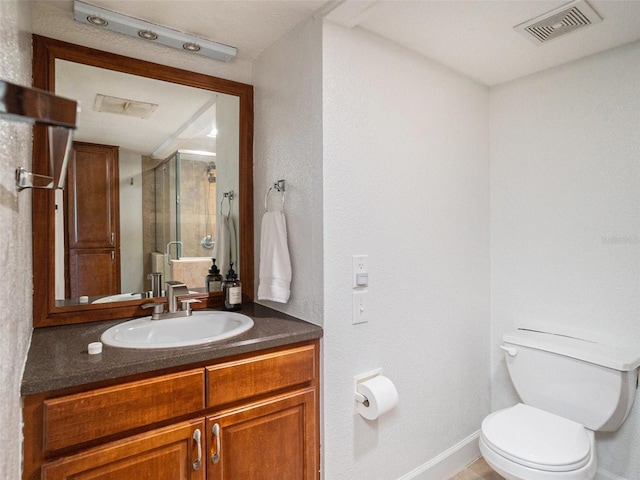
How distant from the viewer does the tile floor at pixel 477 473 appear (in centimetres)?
198

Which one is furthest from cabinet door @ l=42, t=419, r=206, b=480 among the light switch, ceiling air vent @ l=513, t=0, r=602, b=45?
ceiling air vent @ l=513, t=0, r=602, b=45

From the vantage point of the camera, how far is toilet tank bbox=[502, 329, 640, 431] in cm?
162

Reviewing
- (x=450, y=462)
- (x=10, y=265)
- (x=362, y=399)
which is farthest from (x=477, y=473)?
(x=10, y=265)

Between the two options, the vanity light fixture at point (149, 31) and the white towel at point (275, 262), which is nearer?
the vanity light fixture at point (149, 31)

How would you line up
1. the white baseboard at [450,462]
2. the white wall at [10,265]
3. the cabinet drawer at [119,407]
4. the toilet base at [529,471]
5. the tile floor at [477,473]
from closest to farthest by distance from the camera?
the white wall at [10,265], the cabinet drawer at [119,407], the toilet base at [529,471], the white baseboard at [450,462], the tile floor at [477,473]

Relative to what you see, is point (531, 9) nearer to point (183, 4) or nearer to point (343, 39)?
point (343, 39)

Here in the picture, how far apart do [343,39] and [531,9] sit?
761 millimetres

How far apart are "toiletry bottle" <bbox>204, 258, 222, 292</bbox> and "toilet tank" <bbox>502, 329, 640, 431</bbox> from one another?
5.08ft

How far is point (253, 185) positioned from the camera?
1.96 m

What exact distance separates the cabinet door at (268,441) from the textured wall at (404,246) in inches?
Result: 3.6

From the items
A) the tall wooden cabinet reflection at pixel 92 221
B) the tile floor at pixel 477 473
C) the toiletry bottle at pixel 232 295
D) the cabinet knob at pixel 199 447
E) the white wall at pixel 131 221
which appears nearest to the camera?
Answer: the cabinet knob at pixel 199 447

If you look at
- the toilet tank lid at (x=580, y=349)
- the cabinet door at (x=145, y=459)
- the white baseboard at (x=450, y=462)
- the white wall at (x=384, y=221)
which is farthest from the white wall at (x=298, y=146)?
the toilet tank lid at (x=580, y=349)

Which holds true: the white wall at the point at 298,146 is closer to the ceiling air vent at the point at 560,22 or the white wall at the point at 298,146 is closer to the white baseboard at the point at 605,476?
the ceiling air vent at the point at 560,22

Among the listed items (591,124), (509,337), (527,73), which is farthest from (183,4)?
(509,337)
